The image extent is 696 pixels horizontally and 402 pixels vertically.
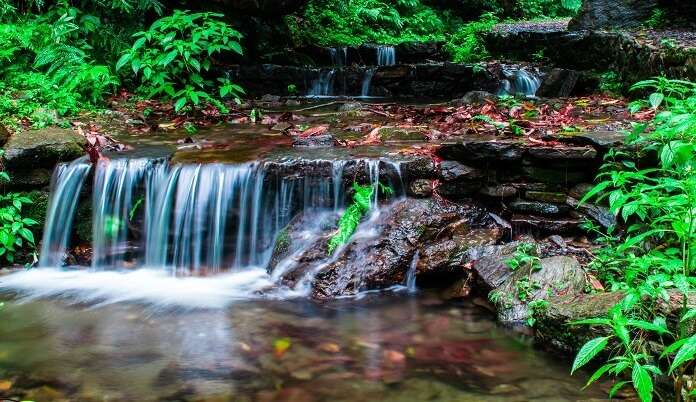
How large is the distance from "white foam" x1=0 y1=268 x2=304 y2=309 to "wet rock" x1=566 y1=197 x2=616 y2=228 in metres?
2.55

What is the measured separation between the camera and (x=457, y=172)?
214 inches

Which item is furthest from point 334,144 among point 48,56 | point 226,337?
point 48,56

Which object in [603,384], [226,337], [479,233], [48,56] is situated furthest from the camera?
[48,56]

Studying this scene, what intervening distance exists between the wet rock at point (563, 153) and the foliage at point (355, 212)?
1354 millimetres

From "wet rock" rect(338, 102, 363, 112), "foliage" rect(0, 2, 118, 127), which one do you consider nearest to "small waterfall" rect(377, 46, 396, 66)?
"wet rock" rect(338, 102, 363, 112)

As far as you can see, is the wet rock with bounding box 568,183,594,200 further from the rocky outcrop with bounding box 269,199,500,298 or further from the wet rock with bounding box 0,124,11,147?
the wet rock with bounding box 0,124,11,147

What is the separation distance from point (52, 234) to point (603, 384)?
500 centimetres

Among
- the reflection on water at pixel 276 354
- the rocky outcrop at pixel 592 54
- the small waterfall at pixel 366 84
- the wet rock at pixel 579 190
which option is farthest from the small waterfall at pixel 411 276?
the small waterfall at pixel 366 84

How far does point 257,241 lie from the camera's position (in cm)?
560

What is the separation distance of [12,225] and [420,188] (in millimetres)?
3796

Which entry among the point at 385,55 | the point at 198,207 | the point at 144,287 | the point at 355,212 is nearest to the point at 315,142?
the point at 355,212

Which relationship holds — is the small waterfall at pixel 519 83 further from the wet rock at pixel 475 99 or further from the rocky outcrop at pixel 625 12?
the rocky outcrop at pixel 625 12

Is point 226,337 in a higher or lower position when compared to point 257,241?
lower

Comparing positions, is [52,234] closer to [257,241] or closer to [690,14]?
[257,241]
